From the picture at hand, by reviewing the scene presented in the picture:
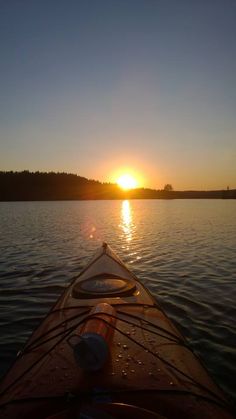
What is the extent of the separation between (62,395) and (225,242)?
838 inches

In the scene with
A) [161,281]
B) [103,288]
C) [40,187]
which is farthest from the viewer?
[40,187]

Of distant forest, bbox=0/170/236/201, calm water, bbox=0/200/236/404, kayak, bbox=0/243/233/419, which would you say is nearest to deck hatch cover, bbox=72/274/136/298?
kayak, bbox=0/243/233/419

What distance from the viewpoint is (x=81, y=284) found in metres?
9.02

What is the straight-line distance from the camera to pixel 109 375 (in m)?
4.39

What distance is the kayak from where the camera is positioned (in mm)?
3840

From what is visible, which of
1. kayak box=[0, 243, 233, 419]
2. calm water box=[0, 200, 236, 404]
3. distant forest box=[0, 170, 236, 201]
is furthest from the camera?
distant forest box=[0, 170, 236, 201]

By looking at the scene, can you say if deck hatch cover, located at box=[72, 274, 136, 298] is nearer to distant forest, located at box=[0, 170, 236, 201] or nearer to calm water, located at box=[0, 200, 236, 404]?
calm water, located at box=[0, 200, 236, 404]

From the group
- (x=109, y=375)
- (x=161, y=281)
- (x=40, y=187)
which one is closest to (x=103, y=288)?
(x=109, y=375)

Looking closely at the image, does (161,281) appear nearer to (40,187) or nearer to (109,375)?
(109,375)

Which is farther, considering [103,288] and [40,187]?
[40,187]

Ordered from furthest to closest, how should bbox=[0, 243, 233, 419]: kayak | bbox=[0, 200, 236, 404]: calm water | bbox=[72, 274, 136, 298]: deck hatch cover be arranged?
bbox=[0, 200, 236, 404]: calm water → bbox=[72, 274, 136, 298]: deck hatch cover → bbox=[0, 243, 233, 419]: kayak

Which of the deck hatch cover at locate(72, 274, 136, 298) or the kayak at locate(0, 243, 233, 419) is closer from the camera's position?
the kayak at locate(0, 243, 233, 419)

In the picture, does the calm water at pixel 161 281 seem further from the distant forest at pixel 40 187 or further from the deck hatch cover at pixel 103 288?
the distant forest at pixel 40 187

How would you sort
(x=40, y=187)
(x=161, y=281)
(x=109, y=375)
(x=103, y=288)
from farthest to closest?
(x=40, y=187) → (x=161, y=281) → (x=103, y=288) → (x=109, y=375)
